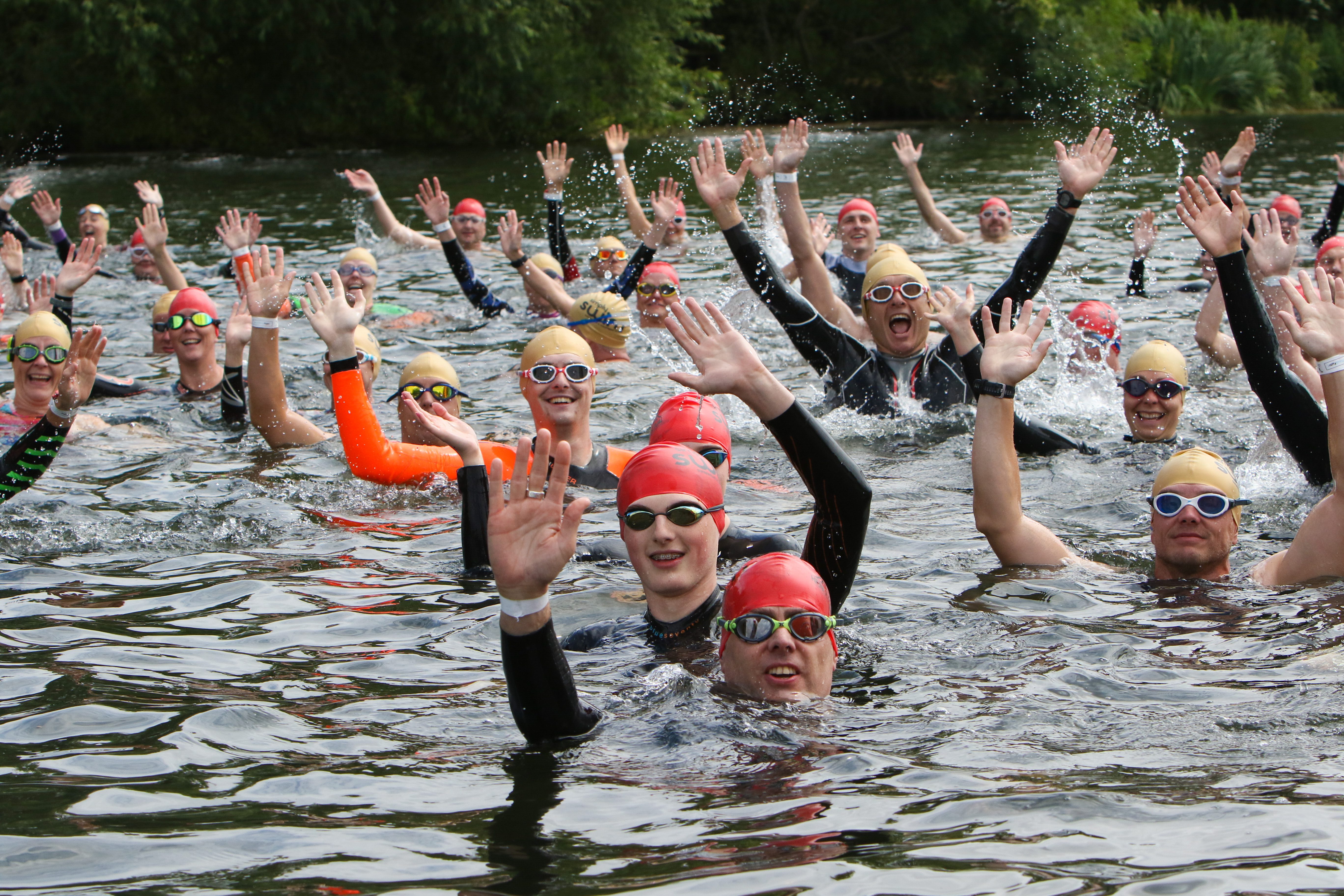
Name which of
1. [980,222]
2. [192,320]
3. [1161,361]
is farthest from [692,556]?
[980,222]

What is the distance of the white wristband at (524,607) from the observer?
3941 mm

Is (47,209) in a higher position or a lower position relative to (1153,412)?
higher

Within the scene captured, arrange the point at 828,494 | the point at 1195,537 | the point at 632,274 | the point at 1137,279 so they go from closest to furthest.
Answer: the point at 828,494, the point at 1195,537, the point at 632,274, the point at 1137,279

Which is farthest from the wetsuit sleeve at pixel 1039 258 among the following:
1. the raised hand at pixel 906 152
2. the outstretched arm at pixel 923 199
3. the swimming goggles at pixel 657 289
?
the raised hand at pixel 906 152

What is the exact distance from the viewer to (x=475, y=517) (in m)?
6.20

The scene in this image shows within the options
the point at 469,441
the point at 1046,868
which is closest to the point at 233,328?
the point at 469,441

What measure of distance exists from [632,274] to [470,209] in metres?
5.94

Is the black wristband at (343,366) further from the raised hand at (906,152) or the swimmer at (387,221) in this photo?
the raised hand at (906,152)

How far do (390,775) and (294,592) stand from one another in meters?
2.48

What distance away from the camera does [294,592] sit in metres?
6.80

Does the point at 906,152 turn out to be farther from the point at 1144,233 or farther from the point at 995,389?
the point at 995,389

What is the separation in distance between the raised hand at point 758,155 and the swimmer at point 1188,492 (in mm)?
3827

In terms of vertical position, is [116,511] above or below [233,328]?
below

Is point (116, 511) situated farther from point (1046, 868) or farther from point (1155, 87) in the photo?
point (1155, 87)
